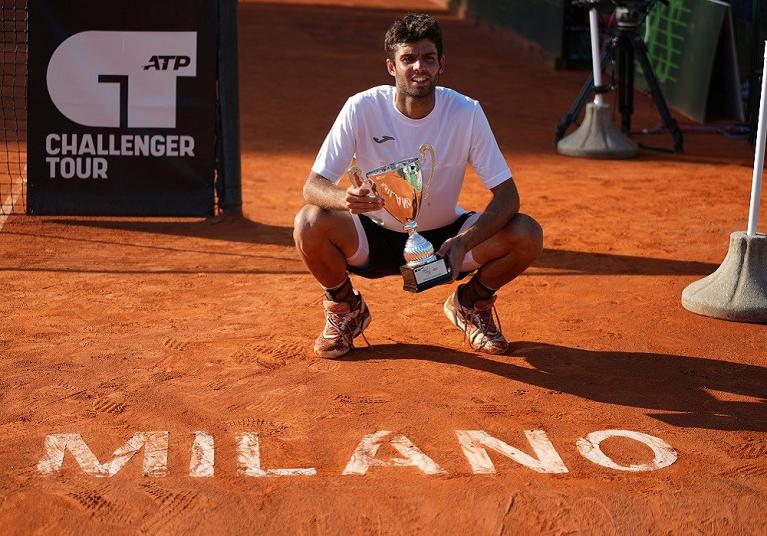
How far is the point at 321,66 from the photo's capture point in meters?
16.4

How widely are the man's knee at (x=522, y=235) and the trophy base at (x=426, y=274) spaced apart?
1.51 ft

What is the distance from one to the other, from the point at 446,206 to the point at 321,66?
11.2m

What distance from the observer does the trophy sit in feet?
16.7

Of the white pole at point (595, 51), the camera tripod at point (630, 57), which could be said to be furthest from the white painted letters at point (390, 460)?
the camera tripod at point (630, 57)

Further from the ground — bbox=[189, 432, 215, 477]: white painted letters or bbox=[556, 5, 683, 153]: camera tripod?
bbox=[556, 5, 683, 153]: camera tripod

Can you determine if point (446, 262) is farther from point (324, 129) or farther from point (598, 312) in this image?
point (324, 129)

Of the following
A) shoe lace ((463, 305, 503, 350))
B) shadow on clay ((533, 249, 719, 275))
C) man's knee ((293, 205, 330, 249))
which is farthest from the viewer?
shadow on clay ((533, 249, 719, 275))

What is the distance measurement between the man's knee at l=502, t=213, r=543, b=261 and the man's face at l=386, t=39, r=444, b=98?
679 mm

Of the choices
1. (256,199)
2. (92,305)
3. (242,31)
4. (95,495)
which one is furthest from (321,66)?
(95,495)

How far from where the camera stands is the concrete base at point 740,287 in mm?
6223

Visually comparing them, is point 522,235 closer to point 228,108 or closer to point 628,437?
point 628,437

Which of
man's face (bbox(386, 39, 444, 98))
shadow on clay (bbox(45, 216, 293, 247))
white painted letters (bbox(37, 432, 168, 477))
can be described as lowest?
shadow on clay (bbox(45, 216, 293, 247))

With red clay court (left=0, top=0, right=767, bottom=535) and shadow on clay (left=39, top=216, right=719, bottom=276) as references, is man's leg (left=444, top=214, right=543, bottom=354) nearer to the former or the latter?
red clay court (left=0, top=0, right=767, bottom=535)

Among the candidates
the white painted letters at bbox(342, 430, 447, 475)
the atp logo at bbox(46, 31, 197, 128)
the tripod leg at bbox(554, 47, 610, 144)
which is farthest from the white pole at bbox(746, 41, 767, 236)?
the tripod leg at bbox(554, 47, 610, 144)
